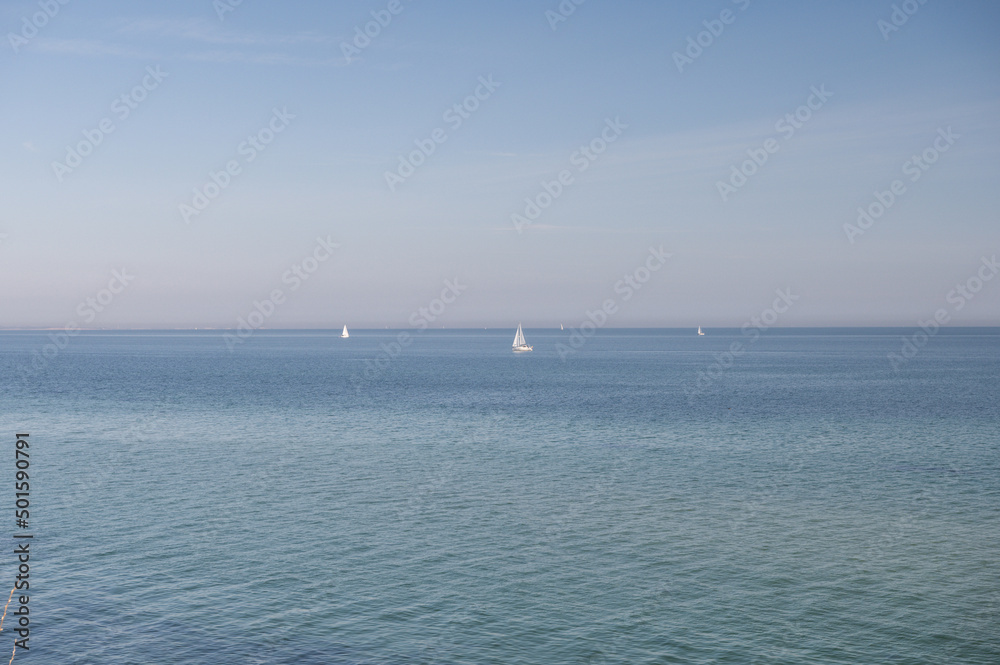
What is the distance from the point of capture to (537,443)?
71.6 meters

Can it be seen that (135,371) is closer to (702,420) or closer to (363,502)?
(702,420)

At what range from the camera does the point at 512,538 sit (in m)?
40.6

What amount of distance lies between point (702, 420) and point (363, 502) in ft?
159

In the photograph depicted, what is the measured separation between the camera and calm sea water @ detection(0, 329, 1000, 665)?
28.4 meters

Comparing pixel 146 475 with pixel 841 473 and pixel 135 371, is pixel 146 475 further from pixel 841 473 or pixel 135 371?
pixel 135 371

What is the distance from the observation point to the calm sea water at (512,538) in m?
28.4

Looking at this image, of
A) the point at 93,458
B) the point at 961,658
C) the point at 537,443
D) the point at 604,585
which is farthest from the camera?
the point at 537,443

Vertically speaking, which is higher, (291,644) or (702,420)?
(702,420)

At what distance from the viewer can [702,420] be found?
284ft

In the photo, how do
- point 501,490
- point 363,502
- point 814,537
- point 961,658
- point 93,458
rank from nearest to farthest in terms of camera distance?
point 961,658
point 814,537
point 363,502
point 501,490
point 93,458

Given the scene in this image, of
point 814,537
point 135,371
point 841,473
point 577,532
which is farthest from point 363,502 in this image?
point 135,371

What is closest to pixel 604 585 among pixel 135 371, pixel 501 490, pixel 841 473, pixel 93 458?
pixel 501 490

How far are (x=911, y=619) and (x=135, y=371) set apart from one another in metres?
173

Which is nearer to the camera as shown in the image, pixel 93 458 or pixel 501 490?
pixel 501 490
